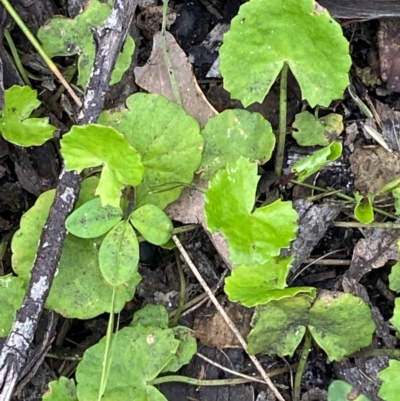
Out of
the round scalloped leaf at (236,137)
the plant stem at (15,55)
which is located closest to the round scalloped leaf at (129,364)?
the round scalloped leaf at (236,137)

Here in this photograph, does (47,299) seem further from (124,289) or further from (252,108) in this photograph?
(252,108)

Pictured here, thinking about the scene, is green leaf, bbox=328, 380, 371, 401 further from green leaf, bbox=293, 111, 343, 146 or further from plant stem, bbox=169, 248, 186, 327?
green leaf, bbox=293, 111, 343, 146

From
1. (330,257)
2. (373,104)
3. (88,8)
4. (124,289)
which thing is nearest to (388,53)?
(373,104)

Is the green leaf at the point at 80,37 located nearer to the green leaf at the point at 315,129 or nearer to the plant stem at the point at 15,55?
the plant stem at the point at 15,55

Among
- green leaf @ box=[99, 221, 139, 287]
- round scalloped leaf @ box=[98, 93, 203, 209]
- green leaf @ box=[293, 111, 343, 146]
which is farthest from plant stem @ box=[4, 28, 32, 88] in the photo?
green leaf @ box=[293, 111, 343, 146]

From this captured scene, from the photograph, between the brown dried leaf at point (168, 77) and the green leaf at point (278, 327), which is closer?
the green leaf at point (278, 327)
